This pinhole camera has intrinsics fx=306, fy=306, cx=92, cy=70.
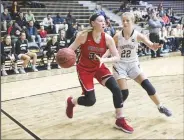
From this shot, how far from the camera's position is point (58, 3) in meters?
16.2

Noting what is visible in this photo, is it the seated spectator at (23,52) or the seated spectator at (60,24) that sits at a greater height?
the seated spectator at (60,24)

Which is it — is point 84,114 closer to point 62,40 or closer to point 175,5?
point 62,40

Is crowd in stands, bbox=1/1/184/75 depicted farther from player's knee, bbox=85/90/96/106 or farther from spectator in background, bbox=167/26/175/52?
player's knee, bbox=85/90/96/106

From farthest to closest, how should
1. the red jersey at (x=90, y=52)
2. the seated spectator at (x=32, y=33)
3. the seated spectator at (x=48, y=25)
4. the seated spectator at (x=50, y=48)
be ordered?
the seated spectator at (x=48, y=25) → the seated spectator at (x=32, y=33) → the seated spectator at (x=50, y=48) → the red jersey at (x=90, y=52)

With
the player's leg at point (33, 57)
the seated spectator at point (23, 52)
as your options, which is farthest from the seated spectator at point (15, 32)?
the player's leg at point (33, 57)

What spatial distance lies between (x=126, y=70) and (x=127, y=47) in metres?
0.32

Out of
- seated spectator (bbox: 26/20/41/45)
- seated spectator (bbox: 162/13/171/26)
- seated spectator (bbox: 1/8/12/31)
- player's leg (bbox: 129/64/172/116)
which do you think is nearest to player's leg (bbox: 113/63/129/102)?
player's leg (bbox: 129/64/172/116)

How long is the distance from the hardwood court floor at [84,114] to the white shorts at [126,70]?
0.63 m

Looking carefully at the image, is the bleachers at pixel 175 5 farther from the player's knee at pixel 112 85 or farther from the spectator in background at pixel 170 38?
the player's knee at pixel 112 85

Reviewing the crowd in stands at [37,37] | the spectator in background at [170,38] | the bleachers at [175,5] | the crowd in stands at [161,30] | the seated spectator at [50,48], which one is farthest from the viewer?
the bleachers at [175,5]

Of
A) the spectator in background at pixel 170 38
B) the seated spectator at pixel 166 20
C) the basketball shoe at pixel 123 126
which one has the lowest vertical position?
the spectator in background at pixel 170 38

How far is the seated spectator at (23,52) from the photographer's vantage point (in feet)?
28.3

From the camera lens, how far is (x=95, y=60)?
3.94 meters

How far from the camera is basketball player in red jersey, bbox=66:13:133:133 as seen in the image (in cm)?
383
